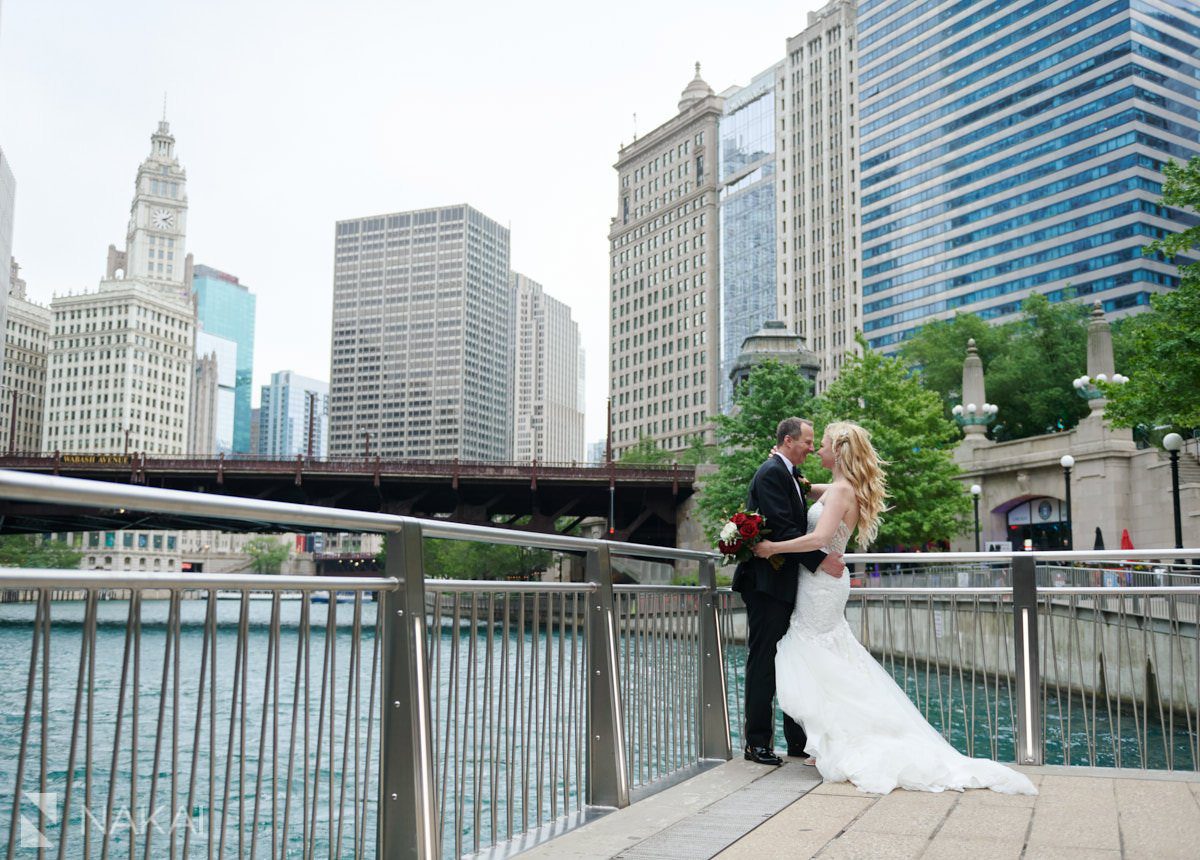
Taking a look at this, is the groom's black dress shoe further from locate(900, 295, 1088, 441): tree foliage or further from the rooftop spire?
the rooftop spire

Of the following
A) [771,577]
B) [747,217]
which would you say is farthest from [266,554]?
[771,577]

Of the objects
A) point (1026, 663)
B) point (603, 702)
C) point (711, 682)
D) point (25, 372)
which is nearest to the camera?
point (603, 702)

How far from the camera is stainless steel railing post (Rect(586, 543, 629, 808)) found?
607cm

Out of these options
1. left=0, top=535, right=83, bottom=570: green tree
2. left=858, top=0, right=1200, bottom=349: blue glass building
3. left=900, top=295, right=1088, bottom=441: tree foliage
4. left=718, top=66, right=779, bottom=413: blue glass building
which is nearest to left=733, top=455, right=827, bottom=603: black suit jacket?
left=0, top=535, right=83, bottom=570: green tree

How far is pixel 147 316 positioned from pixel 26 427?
890 inches

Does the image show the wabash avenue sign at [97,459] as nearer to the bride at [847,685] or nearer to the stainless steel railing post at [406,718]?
the bride at [847,685]

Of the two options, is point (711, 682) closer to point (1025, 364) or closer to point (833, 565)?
point (833, 565)

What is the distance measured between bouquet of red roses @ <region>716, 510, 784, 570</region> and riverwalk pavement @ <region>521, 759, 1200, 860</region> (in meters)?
1.45

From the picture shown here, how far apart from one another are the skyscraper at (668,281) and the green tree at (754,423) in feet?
320

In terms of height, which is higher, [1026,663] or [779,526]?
[779,526]

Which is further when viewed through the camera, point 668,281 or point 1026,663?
point 668,281

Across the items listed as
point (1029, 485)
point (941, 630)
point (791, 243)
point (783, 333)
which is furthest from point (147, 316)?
point (941, 630)

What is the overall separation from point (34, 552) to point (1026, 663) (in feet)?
21.7

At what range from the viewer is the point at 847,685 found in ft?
22.7
